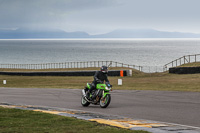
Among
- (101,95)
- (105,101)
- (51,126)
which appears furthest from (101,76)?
(51,126)

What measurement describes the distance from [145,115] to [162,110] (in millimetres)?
1509

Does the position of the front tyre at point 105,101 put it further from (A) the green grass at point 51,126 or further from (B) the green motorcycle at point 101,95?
(A) the green grass at point 51,126

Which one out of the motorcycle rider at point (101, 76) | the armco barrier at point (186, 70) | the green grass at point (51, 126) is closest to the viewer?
the green grass at point (51, 126)

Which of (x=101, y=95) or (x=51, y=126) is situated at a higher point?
(x=101, y=95)

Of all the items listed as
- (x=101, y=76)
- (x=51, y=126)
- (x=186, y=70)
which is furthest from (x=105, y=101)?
(x=186, y=70)

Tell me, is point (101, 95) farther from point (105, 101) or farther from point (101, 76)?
point (101, 76)

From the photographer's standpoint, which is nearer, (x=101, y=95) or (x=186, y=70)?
(x=101, y=95)

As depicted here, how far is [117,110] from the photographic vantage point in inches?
577

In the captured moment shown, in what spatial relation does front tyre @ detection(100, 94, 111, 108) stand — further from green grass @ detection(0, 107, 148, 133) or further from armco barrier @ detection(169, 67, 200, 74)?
armco barrier @ detection(169, 67, 200, 74)

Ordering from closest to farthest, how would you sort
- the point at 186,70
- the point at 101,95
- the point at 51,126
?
1. the point at 51,126
2. the point at 101,95
3. the point at 186,70

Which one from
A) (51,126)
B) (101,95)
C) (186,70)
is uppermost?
(186,70)

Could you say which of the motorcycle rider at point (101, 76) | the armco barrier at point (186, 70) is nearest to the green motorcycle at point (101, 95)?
the motorcycle rider at point (101, 76)

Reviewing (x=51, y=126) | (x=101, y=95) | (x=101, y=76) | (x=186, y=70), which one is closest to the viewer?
(x=51, y=126)

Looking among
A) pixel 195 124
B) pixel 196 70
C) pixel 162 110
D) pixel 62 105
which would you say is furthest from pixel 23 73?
pixel 195 124
